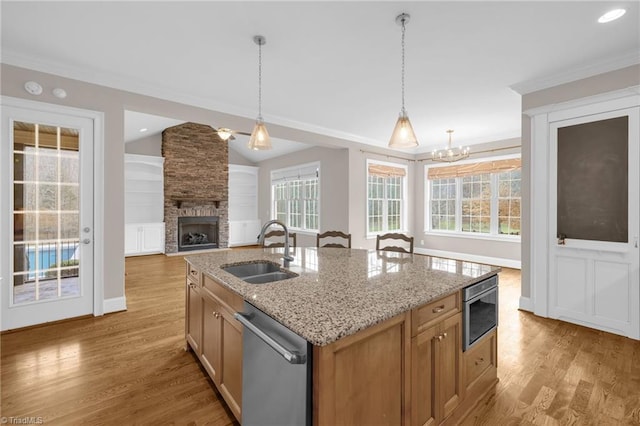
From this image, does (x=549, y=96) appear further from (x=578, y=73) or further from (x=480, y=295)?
(x=480, y=295)

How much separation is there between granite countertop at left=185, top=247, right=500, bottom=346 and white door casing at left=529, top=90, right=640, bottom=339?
1.86 metres

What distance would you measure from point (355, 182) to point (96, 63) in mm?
4459

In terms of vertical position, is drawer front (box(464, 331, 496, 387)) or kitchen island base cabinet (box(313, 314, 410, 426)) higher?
kitchen island base cabinet (box(313, 314, 410, 426))

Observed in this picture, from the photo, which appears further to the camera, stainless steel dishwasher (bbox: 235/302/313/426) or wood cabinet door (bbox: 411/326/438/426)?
wood cabinet door (bbox: 411/326/438/426)

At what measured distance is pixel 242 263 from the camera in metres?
2.19

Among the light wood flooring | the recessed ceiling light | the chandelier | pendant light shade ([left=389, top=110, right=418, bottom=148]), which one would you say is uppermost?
the recessed ceiling light

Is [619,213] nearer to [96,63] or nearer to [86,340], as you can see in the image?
[86,340]

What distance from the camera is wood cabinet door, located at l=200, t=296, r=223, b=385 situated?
182 cm

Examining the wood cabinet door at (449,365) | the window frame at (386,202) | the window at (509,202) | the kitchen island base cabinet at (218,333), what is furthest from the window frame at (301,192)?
the wood cabinet door at (449,365)

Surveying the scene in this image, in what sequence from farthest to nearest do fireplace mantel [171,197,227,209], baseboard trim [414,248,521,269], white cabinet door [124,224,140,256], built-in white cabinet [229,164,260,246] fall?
built-in white cabinet [229,164,260,246]
fireplace mantel [171,197,227,209]
white cabinet door [124,224,140,256]
baseboard trim [414,248,521,269]

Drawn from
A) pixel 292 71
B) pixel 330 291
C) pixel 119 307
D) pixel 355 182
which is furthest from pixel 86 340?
pixel 355 182

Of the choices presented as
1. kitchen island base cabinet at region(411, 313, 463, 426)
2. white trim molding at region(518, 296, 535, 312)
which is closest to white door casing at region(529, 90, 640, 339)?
white trim molding at region(518, 296, 535, 312)

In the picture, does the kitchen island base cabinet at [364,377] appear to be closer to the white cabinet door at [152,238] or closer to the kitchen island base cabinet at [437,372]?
the kitchen island base cabinet at [437,372]

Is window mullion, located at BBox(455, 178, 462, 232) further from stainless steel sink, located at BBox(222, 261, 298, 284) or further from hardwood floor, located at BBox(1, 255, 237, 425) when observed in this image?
hardwood floor, located at BBox(1, 255, 237, 425)
